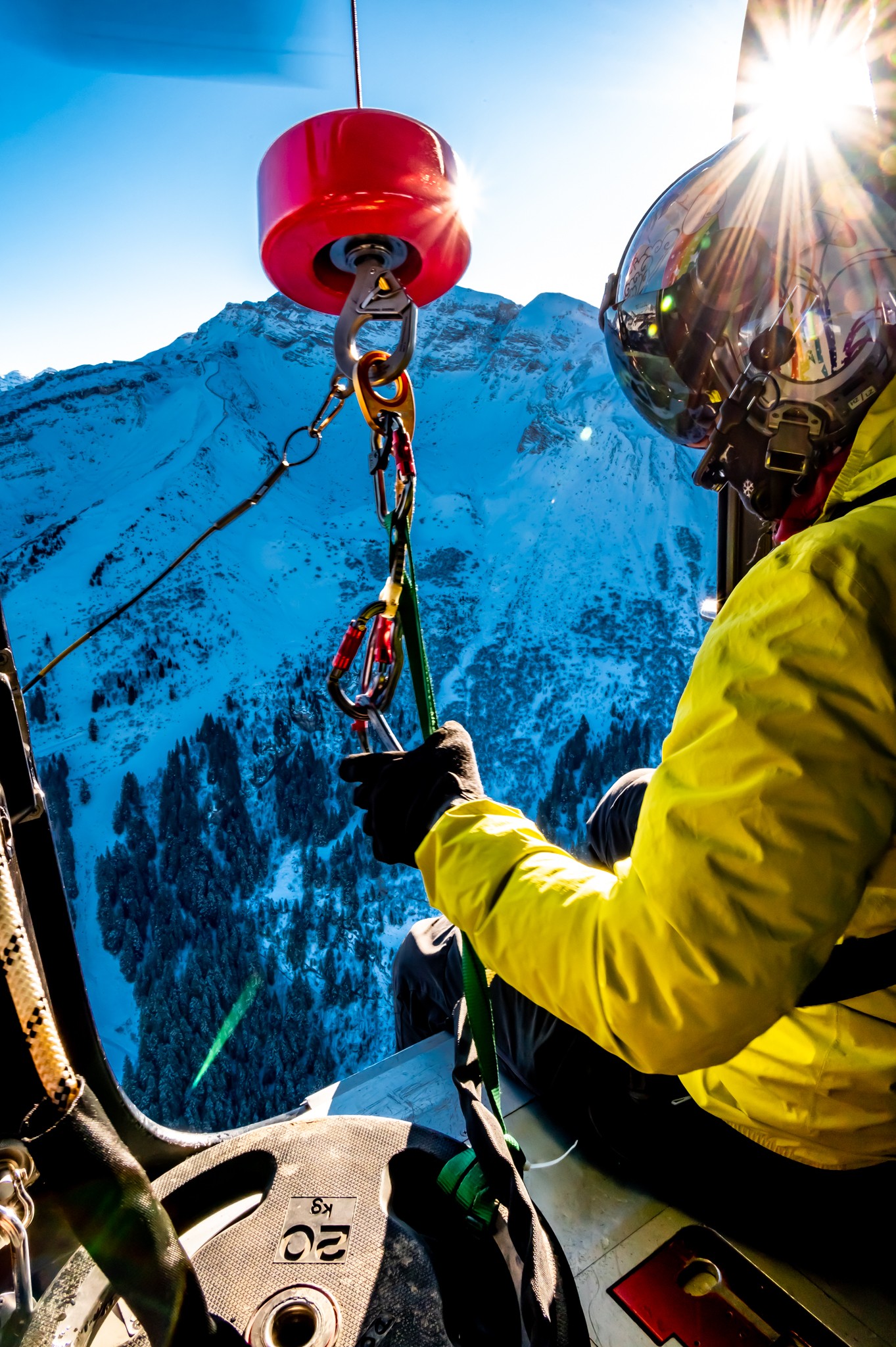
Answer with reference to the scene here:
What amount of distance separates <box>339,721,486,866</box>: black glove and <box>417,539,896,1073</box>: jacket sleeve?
487 millimetres

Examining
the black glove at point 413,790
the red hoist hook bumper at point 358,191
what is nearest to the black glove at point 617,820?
the black glove at point 413,790

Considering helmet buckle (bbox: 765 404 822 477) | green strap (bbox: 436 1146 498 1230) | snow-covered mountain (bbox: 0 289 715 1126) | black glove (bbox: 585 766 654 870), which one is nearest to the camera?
helmet buckle (bbox: 765 404 822 477)

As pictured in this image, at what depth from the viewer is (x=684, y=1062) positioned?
84 cm

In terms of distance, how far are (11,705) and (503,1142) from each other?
3.52 feet

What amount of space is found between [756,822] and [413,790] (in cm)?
73

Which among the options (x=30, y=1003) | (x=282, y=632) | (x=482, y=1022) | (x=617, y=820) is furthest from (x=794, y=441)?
(x=282, y=632)

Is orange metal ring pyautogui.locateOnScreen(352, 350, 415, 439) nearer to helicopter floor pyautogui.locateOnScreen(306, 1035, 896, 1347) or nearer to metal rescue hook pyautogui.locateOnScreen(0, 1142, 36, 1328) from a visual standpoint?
metal rescue hook pyautogui.locateOnScreen(0, 1142, 36, 1328)

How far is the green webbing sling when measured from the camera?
1235 millimetres

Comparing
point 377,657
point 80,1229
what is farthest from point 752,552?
point 80,1229

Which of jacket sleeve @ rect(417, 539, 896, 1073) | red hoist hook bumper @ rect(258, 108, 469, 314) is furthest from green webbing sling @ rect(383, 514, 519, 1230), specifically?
red hoist hook bumper @ rect(258, 108, 469, 314)

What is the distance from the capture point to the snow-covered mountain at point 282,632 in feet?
89.2

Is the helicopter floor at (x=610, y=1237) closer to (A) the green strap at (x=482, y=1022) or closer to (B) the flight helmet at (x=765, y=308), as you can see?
(A) the green strap at (x=482, y=1022)

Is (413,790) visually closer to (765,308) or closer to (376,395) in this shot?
(376,395)

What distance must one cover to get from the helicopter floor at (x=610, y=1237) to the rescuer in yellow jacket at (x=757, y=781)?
0.61 ft
